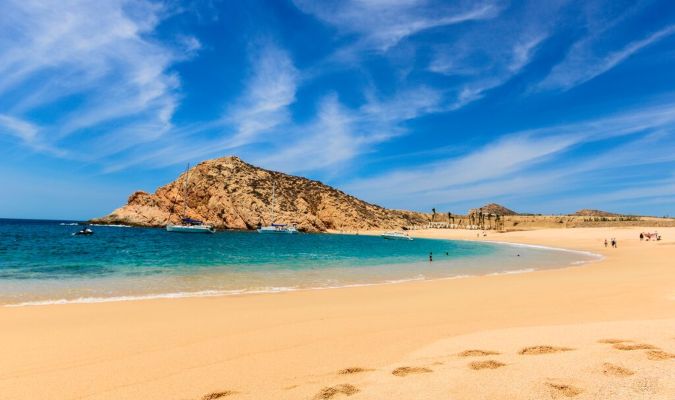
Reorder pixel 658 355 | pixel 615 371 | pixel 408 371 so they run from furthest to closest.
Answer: pixel 658 355 < pixel 408 371 < pixel 615 371

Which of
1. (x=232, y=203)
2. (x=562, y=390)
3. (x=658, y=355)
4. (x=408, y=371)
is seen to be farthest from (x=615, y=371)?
(x=232, y=203)

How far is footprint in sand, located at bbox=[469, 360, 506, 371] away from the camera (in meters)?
5.30

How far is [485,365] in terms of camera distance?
5.39 metres

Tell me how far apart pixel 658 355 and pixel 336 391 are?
4.54 metres

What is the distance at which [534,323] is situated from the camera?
337 inches

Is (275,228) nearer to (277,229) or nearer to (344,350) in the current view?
(277,229)

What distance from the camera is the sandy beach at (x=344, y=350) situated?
4.78 metres

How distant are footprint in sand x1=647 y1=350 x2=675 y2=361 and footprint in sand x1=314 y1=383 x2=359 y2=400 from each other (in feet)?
13.5

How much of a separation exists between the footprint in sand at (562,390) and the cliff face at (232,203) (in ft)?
377

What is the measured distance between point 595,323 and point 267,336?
6765mm

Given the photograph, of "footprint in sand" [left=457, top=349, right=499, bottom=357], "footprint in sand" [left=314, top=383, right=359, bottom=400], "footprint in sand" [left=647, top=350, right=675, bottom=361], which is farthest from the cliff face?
"footprint in sand" [left=647, top=350, right=675, bottom=361]

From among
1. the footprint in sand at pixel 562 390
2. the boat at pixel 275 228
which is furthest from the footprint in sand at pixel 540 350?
the boat at pixel 275 228

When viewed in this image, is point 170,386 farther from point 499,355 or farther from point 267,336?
point 499,355

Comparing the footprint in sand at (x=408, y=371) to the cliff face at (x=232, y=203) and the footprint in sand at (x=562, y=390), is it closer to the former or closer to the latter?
the footprint in sand at (x=562, y=390)
